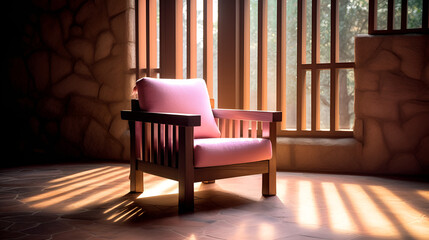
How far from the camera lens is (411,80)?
3879 mm

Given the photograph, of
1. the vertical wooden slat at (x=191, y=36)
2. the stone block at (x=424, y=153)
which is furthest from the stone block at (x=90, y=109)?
the stone block at (x=424, y=153)

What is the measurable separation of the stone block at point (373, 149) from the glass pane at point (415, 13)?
156 inches

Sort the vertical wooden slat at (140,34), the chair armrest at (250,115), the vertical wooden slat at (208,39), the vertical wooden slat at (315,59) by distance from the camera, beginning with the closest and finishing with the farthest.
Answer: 1. the chair armrest at (250,115)
2. the vertical wooden slat at (315,59)
3. the vertical wooden slat at (208,39)
4. the vertical wooden slat at (140,34)

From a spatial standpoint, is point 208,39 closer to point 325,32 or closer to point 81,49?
point 81,49

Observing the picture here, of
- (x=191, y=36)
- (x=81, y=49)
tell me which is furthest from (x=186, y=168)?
(x=81, y=49)

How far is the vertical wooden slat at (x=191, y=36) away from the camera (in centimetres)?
465

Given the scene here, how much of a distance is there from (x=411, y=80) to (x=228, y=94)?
178cm

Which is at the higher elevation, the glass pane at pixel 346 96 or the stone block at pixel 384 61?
the stone block at pixel 384 61

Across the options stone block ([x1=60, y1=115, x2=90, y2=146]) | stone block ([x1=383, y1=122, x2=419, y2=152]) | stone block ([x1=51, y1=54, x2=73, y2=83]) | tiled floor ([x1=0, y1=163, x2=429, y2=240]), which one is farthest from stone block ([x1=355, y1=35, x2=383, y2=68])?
stone block ([x1=51, y1=54, x2=73, y2=83])

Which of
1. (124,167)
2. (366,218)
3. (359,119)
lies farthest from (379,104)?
(124,167)

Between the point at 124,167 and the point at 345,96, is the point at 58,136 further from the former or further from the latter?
the point at 345,96

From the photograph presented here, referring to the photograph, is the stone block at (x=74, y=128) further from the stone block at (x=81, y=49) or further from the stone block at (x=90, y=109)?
the stone block at (x=81, y=49)

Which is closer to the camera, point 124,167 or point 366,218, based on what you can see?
point 366,218

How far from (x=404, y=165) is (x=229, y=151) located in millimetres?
2058
